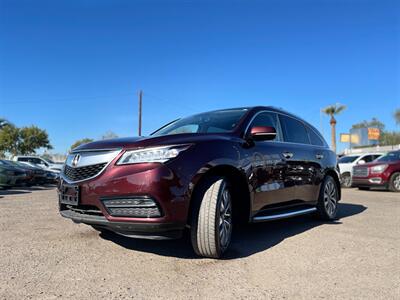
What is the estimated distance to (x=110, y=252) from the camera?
3689 millimetres

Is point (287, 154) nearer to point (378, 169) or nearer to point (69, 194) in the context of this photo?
point (69, 194)

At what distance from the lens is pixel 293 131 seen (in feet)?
17.6

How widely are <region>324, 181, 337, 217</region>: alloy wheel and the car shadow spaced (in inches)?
9.4

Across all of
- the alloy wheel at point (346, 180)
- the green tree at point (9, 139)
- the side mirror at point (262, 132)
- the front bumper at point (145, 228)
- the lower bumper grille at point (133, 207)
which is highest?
the green tree at point (9, 139)

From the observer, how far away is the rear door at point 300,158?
4855mm

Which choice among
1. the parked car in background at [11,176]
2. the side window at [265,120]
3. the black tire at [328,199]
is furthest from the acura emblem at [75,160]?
the parked car in background at [11,176]

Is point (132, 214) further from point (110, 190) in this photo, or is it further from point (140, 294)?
point (140, 294)

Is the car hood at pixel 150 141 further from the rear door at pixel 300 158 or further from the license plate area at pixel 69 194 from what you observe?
the rear door at pixel 300 158

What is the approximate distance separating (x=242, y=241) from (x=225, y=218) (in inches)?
33.5

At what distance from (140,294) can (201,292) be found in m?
0.46

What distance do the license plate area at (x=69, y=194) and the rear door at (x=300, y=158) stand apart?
2.62m

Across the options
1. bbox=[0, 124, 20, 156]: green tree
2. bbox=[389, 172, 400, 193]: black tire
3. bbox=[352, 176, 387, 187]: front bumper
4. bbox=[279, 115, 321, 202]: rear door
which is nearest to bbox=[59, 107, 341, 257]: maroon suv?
bbox=[279, 115, 321, 202]: rear door

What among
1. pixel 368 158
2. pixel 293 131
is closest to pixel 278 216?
pixel 293 131

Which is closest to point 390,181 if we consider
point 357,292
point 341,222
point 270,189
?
point 341,222
